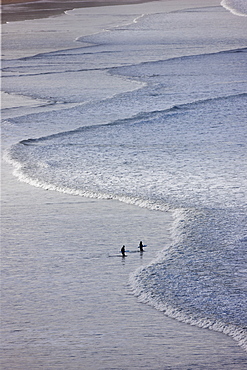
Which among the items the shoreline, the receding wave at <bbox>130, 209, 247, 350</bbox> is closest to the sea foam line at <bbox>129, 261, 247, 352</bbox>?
the receding wave at <bbox>130, 209, 247, 350</bbox>

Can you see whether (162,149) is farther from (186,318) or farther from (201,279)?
(186,318)

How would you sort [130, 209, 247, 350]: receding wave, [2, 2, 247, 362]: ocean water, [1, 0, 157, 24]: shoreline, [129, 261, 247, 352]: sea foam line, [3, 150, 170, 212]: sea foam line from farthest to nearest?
[1, 0, 157, 24]: shoreline
[3, 150, 170, 212]: sea foam line
[2, 2, 247, 362]: ocean water
[130, 209, 247, 350]: receding wave
[129, 261, 247, 352]: sea foam line

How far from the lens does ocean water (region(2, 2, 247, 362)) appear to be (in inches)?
114

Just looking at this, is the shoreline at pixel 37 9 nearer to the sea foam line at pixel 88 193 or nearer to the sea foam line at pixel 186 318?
the sea foam line at pixel 88 193

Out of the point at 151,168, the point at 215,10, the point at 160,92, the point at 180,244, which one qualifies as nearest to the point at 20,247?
the point at 180,244

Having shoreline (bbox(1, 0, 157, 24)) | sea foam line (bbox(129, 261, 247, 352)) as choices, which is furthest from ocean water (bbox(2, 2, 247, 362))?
shoreline (bbox(1, 0, 157, 24))

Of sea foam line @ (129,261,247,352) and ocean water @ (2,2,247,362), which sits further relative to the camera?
ocean water @ (2,2,247,362)

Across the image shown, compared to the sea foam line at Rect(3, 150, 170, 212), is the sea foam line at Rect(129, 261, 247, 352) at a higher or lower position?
lower

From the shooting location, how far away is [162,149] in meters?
5.27

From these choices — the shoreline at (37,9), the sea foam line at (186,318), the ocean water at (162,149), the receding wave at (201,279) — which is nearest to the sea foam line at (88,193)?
the ocean water at (162,149)

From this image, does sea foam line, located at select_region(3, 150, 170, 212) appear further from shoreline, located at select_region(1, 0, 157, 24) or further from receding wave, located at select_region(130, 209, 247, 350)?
shoreline, located at select_region(1, 0, 157, 24)

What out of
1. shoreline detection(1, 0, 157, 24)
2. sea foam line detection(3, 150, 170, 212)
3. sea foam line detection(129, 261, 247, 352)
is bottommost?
sea foam line detection(129, 261, 247, 352)

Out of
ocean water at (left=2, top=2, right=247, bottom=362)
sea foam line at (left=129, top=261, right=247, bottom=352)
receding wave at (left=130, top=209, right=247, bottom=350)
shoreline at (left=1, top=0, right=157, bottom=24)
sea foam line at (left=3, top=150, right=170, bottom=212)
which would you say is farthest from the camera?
shoreline at (left=1, top=0, right=157, bottom=24)

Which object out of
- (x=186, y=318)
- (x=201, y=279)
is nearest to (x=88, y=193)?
(x=201, y=279)
